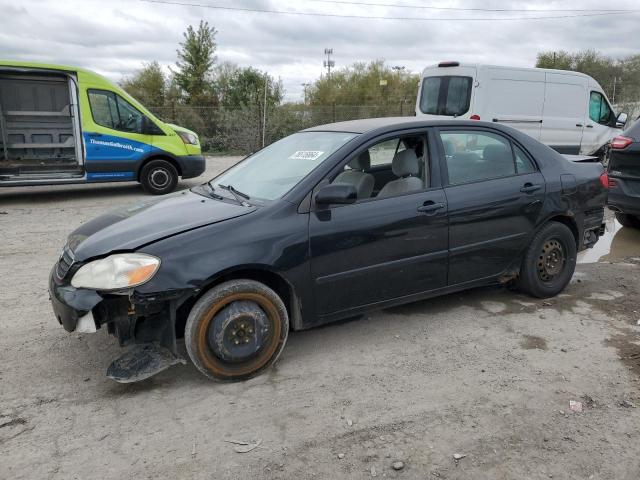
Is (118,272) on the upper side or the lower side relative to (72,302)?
upper

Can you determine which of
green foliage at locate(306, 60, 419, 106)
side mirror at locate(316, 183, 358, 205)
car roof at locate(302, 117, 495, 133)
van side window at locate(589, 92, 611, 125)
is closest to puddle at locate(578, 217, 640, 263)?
car roof at locate(302, 117, 495, 133)

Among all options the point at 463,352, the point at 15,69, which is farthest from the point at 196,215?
the point at 15,69

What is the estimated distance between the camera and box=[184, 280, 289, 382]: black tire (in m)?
3.17

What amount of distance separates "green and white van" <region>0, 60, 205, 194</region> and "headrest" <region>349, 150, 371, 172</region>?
279 inches

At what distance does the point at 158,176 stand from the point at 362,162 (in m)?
7.24

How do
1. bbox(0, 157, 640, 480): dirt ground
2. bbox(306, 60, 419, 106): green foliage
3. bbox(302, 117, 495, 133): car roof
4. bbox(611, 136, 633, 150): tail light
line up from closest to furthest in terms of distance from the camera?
bbox(0, 157, 640, 480): dirt ground
bbox(302, 117, 495, 133): car roof
bbox(611, 136, 633, 150): tail light
bbox(306, 60, 419, 106): green foliage

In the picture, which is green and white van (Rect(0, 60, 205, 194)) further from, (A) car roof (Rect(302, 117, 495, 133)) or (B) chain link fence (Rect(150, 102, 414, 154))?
(B) chain link fence (Rect(150, 102, 414, 154))

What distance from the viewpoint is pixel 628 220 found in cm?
767

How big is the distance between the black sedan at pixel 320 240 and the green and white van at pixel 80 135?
622 centimetres

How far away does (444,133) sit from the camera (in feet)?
13.6

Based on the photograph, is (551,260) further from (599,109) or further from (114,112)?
(599,109)

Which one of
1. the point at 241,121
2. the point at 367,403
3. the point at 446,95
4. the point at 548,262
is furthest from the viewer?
the point at 241,121

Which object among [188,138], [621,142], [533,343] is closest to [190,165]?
[188,138]

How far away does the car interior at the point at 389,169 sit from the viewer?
3.88 m
